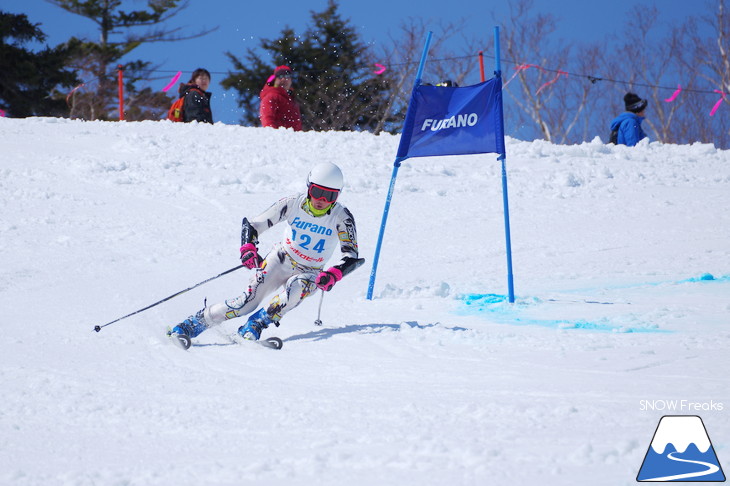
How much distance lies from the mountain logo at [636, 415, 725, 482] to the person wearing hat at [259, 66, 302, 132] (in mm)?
11422

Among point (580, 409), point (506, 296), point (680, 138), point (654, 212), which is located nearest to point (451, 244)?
point (506, 296)

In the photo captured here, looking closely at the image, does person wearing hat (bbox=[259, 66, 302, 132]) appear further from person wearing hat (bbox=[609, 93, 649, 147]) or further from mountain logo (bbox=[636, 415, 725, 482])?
mountain logo (bbox=[636, 415, 725, 482])

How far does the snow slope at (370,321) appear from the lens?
3.11m

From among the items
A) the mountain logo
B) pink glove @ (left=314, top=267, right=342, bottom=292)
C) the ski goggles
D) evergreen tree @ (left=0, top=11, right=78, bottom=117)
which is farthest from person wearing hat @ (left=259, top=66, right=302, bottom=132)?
evergreen tree @ (left=0, top=11, right=78, bottom=117)

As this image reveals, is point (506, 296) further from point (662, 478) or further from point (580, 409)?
point (662, 478)

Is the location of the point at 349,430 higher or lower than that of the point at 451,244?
lower

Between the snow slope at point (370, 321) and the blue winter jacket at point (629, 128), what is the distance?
852 mm

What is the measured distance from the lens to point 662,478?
272 cm

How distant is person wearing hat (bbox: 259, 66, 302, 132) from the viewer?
45.8 ft

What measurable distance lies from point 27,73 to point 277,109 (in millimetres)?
18496

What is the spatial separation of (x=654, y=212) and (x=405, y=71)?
1954cm

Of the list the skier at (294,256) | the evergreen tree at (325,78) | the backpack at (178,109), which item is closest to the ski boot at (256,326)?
the skier at (294,256)

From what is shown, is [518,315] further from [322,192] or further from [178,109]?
[178,109]

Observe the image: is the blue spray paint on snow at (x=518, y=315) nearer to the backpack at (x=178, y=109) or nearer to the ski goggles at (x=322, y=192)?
the ski goggles at (x=322, y=192)
